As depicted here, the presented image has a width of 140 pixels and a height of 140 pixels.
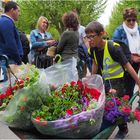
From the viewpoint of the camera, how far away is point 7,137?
5.09 meters

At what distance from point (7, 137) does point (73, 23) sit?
213 cm

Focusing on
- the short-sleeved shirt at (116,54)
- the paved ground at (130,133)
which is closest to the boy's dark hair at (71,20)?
the paved ground at (130,133)

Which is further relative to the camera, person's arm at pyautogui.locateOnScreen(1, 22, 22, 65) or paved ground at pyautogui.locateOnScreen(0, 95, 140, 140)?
person's arm at pyautogui.locateOnScreen(1, 22, 22, 65)

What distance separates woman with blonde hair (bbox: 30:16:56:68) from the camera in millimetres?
7547

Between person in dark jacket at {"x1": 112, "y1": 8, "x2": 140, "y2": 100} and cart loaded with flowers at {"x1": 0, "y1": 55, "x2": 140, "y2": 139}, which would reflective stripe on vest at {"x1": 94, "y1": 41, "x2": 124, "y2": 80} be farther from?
person in dark jacket at {"x1": 112, "y1": 8, "x2": 140, "y2": 100}

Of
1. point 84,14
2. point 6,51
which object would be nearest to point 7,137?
point 6,51

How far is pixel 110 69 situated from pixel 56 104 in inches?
59.5

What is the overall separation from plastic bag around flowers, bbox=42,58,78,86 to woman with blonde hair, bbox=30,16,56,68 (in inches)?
167

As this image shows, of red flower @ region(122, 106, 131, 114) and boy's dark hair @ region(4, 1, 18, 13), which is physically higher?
boy's dark hair @ region(4, 1, 18, 13)

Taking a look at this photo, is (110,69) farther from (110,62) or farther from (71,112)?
(71,112)

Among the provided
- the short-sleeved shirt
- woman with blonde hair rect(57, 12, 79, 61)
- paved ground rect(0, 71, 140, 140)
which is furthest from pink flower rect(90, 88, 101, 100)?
woman with blonde hair rect(57, 12, 79, 61)

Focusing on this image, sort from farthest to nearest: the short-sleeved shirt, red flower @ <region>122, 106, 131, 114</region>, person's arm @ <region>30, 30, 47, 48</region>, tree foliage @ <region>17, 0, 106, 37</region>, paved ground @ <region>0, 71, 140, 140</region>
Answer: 1. tree foliage @ <region>17, 0, 106, 37</region>
2. person's arm @ <region>30, 30, 47, 48</region>
3. paved ground @ <region>0, 71, 140, 140</region>
4. the short-sleeved shirt
5. red flower @ <region>122, 106, 131, 114</region>

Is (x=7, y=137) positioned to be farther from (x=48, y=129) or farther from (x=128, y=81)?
(x=48, y=129)

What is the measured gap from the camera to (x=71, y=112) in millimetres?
2764
